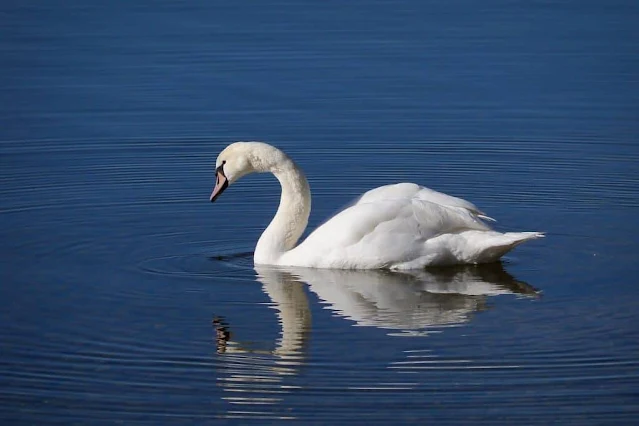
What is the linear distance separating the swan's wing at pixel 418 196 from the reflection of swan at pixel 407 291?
483 millimetres

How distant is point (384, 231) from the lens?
42.0 feet

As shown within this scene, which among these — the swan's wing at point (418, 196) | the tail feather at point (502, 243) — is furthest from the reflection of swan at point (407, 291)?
the swan's wing at point (418, 196)

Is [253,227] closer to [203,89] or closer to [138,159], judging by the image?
[138,159]

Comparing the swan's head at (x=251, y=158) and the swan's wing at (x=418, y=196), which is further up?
the swan's head at (x=251, y=158)

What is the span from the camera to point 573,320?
36.8ft

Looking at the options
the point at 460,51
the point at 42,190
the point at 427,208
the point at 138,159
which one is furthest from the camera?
the point at 460,51

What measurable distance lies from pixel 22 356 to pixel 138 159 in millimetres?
6555

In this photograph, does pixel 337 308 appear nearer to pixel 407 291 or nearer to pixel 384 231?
pixel 407 291

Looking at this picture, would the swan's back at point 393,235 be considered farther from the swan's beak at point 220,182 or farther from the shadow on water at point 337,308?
the swan's beak at point 220,182

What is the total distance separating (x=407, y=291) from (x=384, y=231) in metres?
0.68

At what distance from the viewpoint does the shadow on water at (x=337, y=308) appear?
1002cm

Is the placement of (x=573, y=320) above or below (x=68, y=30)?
below

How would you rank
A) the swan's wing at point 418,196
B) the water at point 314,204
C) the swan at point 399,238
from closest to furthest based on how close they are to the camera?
the water at point 314,204, the swan at point 399,238, the swan's wing at point 418,196

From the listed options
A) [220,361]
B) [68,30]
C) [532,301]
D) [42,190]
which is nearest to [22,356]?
[220,361]
